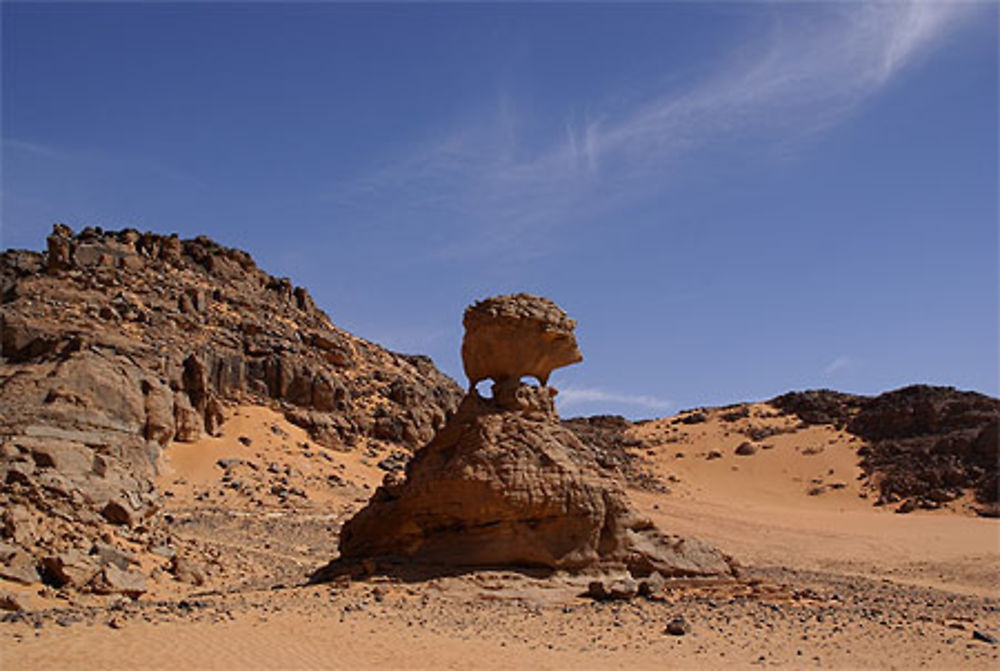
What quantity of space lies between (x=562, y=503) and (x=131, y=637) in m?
6.11

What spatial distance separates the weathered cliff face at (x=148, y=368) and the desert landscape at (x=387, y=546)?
0.11 meters

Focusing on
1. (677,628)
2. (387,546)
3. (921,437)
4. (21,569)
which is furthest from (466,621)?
(921,437)

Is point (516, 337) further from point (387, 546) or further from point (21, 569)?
point (21, 569)

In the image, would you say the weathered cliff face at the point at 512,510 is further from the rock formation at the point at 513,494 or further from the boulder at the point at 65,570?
the boulder at the point at 65,570

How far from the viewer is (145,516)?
16.6 meters

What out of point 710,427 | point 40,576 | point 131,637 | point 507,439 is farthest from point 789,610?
point 710,427

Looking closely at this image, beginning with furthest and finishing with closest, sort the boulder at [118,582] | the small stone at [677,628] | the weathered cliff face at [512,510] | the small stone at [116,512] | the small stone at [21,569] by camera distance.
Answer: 1. the small stone at [116,512]
2. the boulder at [118,582]
3. the weathered cliff face at [512,510]
4. the small stone at [21,569]
5. the small stone at [677,628]

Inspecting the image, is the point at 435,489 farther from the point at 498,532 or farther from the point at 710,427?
the point at 710,427

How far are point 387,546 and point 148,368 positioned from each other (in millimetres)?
19103

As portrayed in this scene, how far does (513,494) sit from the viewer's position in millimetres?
13117

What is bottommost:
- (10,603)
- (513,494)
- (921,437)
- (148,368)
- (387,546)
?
(10,603)

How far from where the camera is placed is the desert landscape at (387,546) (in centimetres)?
1023

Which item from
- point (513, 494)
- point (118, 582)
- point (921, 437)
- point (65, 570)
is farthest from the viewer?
point (921, 437)

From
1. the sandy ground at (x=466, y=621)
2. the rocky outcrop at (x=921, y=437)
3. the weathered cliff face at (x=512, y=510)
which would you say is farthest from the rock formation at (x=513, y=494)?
the rocky outcrop at (x=921, y=437)
